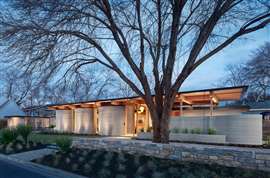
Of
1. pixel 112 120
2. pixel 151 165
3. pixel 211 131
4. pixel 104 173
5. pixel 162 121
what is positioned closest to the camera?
pixel 104 173

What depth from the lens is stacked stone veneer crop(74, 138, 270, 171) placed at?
30.0ft

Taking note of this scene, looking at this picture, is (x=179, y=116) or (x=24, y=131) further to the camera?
(x=179, y=116)

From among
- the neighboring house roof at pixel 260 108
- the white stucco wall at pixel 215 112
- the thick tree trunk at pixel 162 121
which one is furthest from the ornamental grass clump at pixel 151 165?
the neighboring house roof at pixel 260 108

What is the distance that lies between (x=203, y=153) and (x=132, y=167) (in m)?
2.28

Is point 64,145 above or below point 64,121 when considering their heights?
above

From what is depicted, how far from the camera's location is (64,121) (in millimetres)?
30312

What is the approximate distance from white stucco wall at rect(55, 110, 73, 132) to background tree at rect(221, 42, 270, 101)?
70.1 ft

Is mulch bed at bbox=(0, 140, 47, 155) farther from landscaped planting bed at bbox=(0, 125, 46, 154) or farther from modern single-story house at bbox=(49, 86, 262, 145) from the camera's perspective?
modern single-story house at bbox=(49, 86, 262, 145)

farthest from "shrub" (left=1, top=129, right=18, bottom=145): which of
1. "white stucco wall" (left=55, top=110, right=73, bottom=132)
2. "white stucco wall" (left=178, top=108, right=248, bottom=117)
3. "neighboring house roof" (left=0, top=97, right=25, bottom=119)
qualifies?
"neighboring house roof" (left=0, top=97, right=25, bottom=119)

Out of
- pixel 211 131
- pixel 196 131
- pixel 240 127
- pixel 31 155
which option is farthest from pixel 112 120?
pixel 240 127

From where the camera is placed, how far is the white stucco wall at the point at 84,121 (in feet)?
91.7

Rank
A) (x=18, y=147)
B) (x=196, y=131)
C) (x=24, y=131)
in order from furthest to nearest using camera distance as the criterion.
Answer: (x=24, y=131) → (x=196, y=131) → (x=18, y=147)

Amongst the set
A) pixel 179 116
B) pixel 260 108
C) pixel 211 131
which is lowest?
pixel 211 131

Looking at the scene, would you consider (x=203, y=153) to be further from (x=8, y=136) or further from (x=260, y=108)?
(x=260, y=108)
